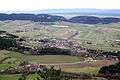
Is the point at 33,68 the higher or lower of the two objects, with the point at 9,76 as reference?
higher

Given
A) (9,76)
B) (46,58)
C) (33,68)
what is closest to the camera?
(9,76)

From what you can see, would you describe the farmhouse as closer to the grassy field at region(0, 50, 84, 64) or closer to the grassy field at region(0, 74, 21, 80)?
the grassy field at region(0, 74, 21, 80)

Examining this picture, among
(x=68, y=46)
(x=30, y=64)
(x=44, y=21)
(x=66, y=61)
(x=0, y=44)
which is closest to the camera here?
(x=30, y=64)

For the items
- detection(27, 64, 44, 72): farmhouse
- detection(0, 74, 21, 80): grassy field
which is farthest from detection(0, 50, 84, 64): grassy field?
detection(0, 74, 21, 80): grassy field

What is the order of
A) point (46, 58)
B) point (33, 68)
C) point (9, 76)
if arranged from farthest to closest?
point (46, 58) < point (33, 68) < point (9, 76)

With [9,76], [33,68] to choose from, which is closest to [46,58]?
[33,68]

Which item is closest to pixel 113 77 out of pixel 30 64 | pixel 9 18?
pixel 30 64

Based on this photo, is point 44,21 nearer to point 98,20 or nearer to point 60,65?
point 98,20

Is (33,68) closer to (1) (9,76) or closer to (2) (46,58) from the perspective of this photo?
(1) (9,76)

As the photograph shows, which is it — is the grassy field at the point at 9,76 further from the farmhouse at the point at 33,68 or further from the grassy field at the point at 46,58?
the grassy field at the point at 46,58

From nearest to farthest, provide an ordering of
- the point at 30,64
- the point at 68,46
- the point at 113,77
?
the point at 113,77 → the point at 30,64 → the point at 68,46

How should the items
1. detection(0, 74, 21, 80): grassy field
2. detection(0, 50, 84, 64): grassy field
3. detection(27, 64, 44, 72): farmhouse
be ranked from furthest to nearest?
detection(0, 50, 84, 64): grassy field → detection(27, 64, 44, 72): farmhouse → detection(0, 74, 21, 80): grassy field
